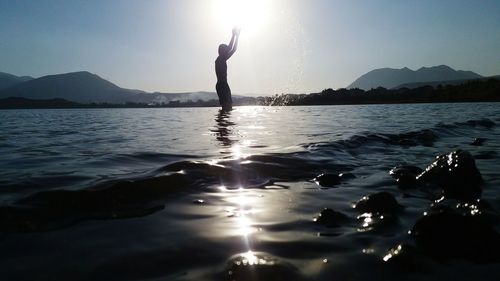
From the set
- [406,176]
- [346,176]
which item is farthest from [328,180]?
[406,176]

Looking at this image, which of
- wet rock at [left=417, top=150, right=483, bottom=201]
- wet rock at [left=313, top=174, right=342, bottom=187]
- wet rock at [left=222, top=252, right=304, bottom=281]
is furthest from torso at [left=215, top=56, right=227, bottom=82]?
wet rock at [left=222, top=252, right=304, bottom=281]

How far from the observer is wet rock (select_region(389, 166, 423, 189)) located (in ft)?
18.8

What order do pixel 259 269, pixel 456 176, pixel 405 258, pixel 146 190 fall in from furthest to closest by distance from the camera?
pixel 456 176 → pixel 146 190 → pixel 405 258 → pixel 259 269

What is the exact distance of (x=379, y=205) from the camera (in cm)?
430

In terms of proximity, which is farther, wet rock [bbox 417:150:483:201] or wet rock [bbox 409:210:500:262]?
wet rock [bbox 417:150:483:201]

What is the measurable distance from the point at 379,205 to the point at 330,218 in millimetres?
759

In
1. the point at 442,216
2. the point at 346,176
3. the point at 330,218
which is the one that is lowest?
the point at 346,176

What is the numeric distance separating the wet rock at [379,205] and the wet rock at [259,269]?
6.02ft

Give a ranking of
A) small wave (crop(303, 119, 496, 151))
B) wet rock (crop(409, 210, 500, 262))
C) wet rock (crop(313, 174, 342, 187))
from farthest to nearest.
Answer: small wave (crop(303, 119, 496, 151)) → wet rock (crop(313, 174, 342, 187)) → wet rock (crop(409, 210, 500, 262))

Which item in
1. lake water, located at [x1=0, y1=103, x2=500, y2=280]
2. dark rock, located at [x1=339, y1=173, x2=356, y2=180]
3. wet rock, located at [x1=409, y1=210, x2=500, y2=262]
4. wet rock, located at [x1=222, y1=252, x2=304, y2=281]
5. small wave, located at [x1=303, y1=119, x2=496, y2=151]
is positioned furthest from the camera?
small wave, located at [x1=303, y1=119, x2=496, y2=151]

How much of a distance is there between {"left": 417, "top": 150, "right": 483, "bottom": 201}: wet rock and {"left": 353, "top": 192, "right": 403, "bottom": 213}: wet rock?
1160 mm

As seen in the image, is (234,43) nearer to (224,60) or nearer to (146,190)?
(224,60)

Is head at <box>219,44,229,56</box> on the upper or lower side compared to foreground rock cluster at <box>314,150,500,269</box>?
upper

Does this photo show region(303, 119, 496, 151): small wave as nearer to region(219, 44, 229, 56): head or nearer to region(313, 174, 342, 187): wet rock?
region(313, 174, 342, 187): wet rock
